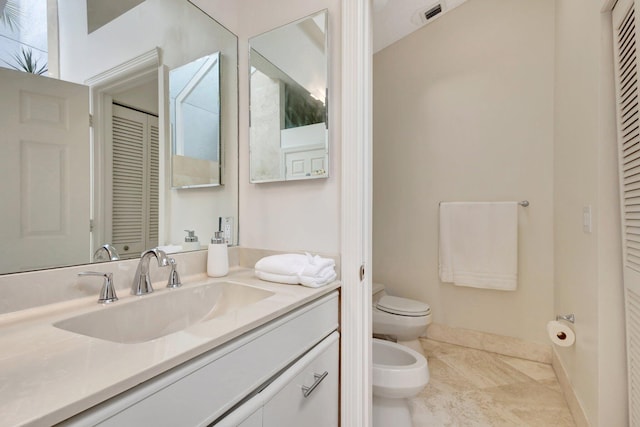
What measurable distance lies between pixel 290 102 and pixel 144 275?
86 cm

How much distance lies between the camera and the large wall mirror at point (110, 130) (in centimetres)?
71

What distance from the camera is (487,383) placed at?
1.77 meters

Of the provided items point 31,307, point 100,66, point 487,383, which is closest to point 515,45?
point 487,383

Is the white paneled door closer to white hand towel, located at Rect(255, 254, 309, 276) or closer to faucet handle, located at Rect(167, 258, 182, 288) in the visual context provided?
faucet handle, located at Rect(167, 258, 182, 288)

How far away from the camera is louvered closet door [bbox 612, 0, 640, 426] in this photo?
3.13 feet

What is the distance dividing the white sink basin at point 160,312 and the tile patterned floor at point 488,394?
1.23 metres

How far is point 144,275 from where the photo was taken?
33.9 inches

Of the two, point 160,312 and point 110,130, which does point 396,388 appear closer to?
point 160,312

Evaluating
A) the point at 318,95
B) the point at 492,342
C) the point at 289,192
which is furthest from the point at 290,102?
the point at 492,342

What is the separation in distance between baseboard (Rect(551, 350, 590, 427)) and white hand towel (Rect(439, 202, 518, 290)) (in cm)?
52

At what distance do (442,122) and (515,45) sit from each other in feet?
2.28

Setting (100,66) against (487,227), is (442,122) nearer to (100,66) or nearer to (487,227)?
(487,227)

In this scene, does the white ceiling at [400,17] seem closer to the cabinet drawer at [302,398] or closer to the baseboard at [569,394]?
the cabinet drawer at [302,398]

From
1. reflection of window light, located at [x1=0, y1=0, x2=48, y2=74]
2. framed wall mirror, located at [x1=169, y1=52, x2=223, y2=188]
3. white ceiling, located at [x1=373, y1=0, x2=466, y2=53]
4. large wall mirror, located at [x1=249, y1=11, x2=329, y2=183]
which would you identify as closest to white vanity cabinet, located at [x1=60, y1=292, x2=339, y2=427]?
large wall mirror, located at [x1=249, y1=11, x2=329, y2=183]
